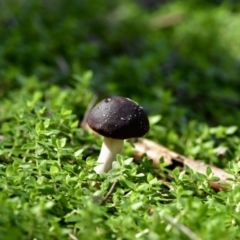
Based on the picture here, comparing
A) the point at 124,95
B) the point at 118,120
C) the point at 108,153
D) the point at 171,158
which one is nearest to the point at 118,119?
the point at 118,120

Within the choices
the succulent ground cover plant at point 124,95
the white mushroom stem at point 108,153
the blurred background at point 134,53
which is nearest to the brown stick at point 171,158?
the succulent ground cover plant at point 124,95

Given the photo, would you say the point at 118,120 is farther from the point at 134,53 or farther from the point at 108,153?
the point at 134,53

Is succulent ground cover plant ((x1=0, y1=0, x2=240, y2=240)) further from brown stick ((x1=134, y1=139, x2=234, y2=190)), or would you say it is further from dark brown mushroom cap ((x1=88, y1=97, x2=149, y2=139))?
dark brown mushroom cap ((x1=88, y1=97, x2=149, y2=139))

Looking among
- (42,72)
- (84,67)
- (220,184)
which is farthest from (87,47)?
(220,184)

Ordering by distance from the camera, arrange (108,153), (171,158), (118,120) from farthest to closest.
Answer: (171,158) < (108,153) < (118,120)

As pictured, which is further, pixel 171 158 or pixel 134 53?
pixel 134 53

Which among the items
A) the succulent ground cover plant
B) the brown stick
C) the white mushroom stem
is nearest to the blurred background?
the succulent ground cover plant
